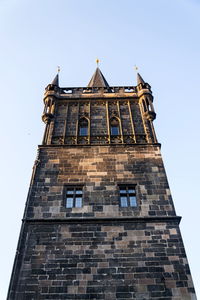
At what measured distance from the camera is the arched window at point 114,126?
15.3 m

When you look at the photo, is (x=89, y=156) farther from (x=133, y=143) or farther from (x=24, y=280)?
(x=24, y=280)

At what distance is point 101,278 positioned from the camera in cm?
936

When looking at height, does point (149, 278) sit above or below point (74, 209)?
below

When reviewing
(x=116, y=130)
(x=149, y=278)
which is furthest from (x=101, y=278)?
(x=116, y=130)

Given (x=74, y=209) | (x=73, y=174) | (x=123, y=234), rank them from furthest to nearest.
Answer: (x=73, y=174), (x=74, y=209), (x=123, y=234)

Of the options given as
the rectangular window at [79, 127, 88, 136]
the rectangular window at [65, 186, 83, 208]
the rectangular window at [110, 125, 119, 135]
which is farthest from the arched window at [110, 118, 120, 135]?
the rectangular window at [65, 186, 83, 208]

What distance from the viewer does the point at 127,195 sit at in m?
11.9

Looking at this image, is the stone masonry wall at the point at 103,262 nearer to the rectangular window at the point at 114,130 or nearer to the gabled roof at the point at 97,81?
the rectangular window at the point at 114,130

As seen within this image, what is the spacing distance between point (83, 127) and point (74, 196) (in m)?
4.74

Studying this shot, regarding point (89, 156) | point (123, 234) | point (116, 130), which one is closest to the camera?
point (123, 234)

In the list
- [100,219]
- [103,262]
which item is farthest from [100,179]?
[103,262]

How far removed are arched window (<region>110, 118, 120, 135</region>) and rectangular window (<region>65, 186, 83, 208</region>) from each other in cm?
403

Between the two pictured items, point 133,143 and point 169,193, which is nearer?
point 169,193

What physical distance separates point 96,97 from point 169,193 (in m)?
7.56
